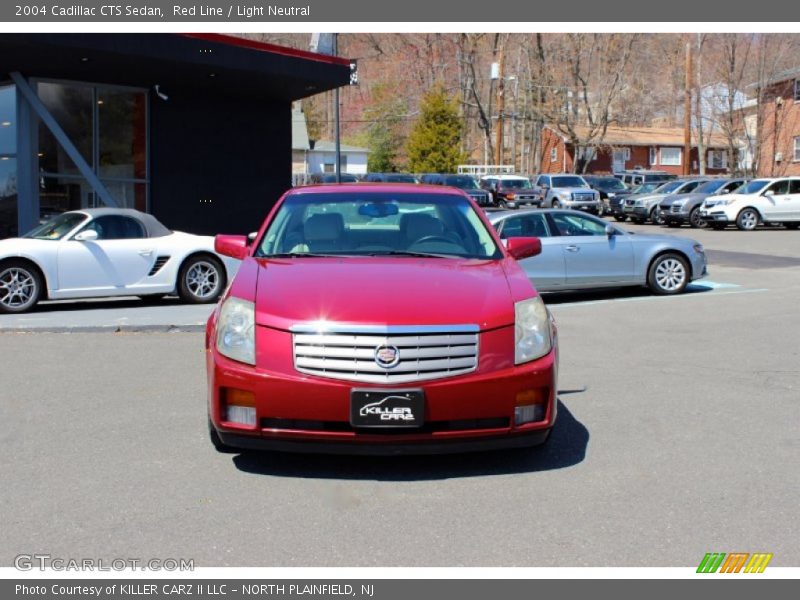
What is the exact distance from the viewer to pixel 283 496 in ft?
16.7

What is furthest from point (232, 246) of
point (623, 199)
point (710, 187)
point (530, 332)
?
point (623, 199)

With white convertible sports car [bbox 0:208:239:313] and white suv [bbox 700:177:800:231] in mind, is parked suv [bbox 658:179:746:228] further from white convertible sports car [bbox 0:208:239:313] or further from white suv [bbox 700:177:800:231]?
white convertible sports car [bbox 0:208:239:313]

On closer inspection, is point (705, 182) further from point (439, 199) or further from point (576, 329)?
point (439, 199)

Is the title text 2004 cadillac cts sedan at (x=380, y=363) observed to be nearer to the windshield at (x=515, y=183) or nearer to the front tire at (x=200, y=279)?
the front tire at (x=200, y=279)

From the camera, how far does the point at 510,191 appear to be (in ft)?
133

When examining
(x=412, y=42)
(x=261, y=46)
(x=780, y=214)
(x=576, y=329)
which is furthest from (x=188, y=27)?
(x=412, y=42)

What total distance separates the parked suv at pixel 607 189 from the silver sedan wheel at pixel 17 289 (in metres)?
30.4

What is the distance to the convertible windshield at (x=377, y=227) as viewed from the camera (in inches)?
255

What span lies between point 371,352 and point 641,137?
72.6 meters

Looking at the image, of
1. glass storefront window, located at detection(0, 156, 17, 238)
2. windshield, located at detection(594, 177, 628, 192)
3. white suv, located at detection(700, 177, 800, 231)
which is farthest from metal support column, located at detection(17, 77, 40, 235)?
windshield, located at detection(594, 177, 628, 192)

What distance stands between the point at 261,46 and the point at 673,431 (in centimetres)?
1381

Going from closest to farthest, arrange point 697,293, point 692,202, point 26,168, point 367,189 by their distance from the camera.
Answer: point 367,189
point 697,293
point 26,168
point 692,202

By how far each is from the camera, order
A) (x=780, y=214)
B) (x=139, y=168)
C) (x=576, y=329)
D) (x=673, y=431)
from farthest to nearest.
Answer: (x=780, y=214) → (x=139, y=168) → (x=576, y=329) → (x=673, y=431)

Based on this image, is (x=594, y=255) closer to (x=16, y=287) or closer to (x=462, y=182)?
(x=16, y=287)
